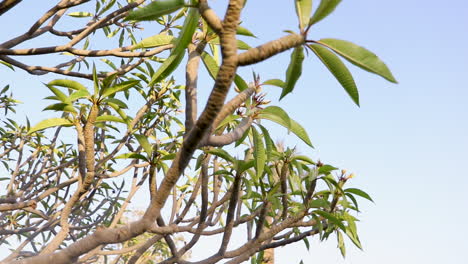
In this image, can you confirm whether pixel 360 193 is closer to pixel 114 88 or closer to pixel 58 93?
pixel 114 88

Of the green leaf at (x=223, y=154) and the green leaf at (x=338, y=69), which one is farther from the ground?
the green leaf at (x=223, y=154)

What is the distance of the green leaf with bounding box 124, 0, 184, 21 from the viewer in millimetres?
1422

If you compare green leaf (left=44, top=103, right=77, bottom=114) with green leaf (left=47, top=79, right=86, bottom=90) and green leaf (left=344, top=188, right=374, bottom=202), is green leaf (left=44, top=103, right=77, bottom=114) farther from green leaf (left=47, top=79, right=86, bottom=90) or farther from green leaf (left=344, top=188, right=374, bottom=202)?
green leaf (left=344, top=188, right=374, bottom=202)

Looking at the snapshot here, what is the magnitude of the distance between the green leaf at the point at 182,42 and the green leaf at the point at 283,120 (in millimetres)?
538

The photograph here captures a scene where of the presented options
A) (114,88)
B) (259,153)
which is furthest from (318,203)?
(114,88)

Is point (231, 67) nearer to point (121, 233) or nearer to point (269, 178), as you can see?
point (121, 233)

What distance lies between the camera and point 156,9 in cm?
144

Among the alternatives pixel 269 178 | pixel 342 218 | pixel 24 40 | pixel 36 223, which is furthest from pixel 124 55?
pixel 36 223

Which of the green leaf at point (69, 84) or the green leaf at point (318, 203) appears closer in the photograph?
the green leaf at point (69, 84)

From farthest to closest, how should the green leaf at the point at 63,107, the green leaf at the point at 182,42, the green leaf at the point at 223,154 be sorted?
the green leaf at the point at 223,154, the green leaf at the point at 63,107, the green leaf at the point at 182,42

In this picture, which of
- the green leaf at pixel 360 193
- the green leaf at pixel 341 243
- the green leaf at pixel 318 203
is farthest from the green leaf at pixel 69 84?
the green leaf at pixel 341 243

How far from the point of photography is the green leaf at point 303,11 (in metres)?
1.31

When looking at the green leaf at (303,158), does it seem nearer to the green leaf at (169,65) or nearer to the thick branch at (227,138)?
the thick branch at (227,138)

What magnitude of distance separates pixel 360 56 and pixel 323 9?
0.19 meters
